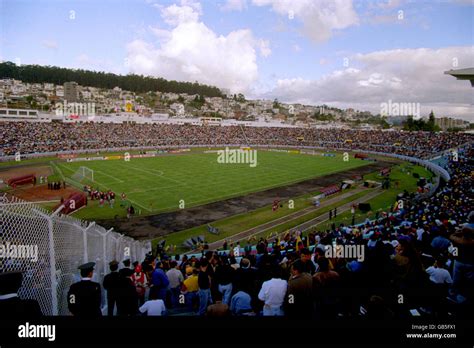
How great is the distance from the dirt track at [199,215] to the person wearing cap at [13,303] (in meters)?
19.2

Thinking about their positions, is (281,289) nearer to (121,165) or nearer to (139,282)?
(139,282)

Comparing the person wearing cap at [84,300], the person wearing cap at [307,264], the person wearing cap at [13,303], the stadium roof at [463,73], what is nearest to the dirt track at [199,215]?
the person wearing cap at [307,264]

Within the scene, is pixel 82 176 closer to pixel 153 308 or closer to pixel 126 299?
pixel 126 299

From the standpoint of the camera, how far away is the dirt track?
954 inches

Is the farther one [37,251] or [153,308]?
[153,308]

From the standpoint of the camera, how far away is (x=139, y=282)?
8805 millimetres

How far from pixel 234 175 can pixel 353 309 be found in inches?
1557

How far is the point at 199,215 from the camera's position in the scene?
27.8 meters

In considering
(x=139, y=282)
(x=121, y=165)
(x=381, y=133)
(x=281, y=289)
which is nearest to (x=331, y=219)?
(x=139, y=282)

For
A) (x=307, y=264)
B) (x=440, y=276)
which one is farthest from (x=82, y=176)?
(x=440, y=276)

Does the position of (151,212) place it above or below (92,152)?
below

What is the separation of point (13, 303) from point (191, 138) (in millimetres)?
84302

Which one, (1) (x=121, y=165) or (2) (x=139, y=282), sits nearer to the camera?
(2) (x=139, y=282)

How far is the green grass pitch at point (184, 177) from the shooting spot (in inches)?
1234
